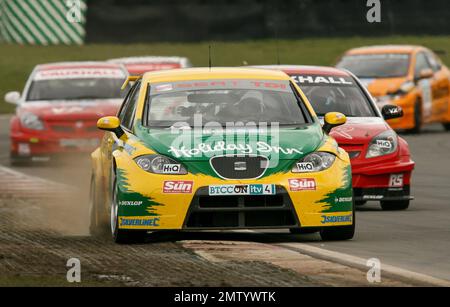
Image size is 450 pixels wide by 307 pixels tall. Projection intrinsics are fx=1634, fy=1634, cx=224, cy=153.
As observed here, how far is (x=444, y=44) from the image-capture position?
43.7m

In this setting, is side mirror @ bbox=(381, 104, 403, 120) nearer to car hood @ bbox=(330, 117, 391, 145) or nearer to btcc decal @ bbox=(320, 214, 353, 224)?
car hood @ bbox=(330, 117, 391, 145)

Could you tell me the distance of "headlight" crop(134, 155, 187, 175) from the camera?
1205cm

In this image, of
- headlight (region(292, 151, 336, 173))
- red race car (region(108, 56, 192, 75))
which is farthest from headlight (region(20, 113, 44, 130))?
headlight (region(292, 151, 336, 173))

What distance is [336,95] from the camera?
55.1 feet

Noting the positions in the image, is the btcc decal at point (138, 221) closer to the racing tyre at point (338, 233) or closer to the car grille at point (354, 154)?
the racing tyre at point (338, 233)

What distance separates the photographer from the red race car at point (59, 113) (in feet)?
75.3

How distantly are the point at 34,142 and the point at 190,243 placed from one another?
11.2m

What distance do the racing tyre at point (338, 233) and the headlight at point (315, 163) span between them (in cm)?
48

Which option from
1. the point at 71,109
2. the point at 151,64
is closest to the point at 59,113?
the point at 71,109

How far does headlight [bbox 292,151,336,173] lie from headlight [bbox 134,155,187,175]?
857 millimetres

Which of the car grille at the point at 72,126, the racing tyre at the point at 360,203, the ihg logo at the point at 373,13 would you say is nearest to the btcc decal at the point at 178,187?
the racing tyre at the point at 360,203

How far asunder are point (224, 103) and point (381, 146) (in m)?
2.96

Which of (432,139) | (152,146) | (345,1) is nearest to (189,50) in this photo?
(345,1)

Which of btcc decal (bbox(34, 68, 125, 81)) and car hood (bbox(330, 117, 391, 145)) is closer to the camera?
car hood (bbox(330, 117, 391, 145))
